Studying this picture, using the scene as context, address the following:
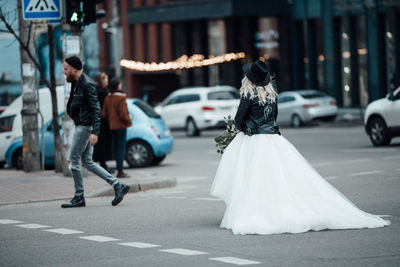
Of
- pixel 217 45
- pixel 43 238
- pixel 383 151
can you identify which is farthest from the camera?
pixel 217 45

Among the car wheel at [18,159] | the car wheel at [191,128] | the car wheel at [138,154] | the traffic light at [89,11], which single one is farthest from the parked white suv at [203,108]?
the traffic light at [89,11]

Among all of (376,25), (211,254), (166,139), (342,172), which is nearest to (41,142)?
(166,139)

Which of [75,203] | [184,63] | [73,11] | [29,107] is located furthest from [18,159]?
[184,63]

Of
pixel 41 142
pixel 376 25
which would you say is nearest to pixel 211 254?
pixel 41 142

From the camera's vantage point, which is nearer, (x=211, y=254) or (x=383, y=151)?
(x=211, y=254)

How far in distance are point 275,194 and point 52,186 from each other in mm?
6725

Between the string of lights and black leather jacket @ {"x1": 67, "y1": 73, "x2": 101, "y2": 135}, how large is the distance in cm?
3880

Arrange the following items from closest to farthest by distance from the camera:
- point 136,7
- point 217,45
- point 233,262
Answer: point 233,262
point 217,45
point 136,7

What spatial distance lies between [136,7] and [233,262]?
49.2 meters

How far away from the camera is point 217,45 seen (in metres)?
52.0

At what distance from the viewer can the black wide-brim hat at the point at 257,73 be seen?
9.98 metres

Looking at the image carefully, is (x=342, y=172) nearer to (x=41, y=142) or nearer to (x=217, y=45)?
(x=41, y=142)

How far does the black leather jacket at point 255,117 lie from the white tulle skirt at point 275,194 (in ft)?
0.26

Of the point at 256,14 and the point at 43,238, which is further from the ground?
the point at 256,14
